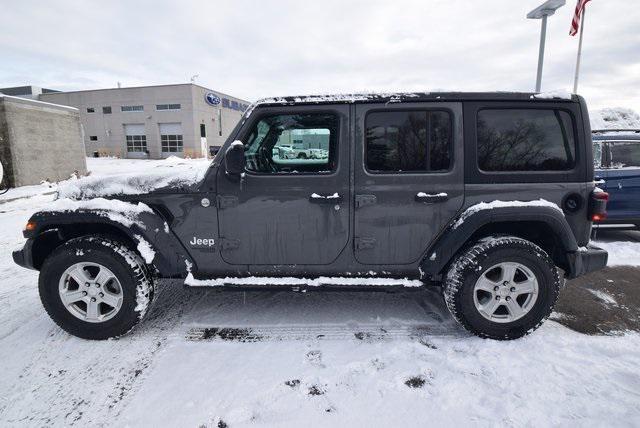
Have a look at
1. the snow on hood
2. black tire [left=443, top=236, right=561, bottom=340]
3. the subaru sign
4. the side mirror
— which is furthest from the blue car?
the subaru sign

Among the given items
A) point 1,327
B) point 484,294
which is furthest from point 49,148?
point 484,294

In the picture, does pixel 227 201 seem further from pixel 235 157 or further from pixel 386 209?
pixel 386 209

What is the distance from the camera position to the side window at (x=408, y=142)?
283 cm

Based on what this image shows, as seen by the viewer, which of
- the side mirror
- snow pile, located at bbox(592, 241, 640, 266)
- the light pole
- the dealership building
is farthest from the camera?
the dealership building

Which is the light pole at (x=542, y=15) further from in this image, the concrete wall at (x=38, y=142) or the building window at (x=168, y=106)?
the building window at (x=168, y=106)

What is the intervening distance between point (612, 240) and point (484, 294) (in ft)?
14.9

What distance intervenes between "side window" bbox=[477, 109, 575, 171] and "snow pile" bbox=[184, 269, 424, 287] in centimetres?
116

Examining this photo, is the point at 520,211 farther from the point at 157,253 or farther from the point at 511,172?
the point at 157,253

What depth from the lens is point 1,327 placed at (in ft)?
10.2

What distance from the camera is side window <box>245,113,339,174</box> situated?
290 cm

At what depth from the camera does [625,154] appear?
18.3 feet

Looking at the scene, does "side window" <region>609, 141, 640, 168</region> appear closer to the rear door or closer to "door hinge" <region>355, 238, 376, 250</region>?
the rear door

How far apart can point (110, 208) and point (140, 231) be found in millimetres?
297

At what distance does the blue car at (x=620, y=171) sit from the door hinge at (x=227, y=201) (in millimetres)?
5667
